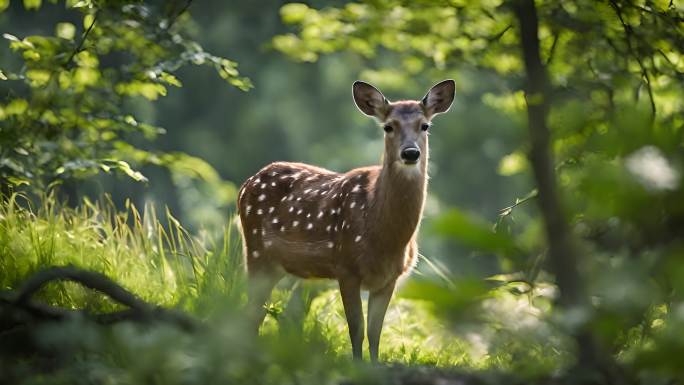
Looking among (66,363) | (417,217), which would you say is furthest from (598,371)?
(417,217)

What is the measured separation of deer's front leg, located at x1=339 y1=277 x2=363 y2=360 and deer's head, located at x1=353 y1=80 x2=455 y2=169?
84 cm

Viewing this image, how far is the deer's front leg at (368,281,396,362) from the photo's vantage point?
570cm

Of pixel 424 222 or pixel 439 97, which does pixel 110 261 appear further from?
pixel 424 222

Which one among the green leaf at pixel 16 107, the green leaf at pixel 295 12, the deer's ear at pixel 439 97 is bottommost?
the deer's ear at pixel 439 97

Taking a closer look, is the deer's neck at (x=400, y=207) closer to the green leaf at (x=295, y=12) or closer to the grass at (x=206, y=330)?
the grass at (x=206, y=330)

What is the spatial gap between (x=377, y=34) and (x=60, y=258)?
2580mm

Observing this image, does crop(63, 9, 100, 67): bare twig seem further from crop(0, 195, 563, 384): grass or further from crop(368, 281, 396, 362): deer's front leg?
crop(368, 281, 396, 362): deer's front leg

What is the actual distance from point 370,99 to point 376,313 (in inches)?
61.3

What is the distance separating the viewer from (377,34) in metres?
6.11

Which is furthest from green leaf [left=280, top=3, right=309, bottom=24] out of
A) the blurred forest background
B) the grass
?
the grass

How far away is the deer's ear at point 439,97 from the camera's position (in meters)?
6.18

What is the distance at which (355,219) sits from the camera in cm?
592

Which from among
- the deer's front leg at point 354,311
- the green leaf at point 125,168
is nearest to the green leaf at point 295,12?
the green leaf at point 125,168

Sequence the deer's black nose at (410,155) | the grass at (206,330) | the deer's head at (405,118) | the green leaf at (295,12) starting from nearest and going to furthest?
the grass at (206,330) < the deer's black nose at (410,155) < the deer's head at (405,118) < the green leaf at (295,12)
